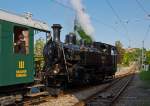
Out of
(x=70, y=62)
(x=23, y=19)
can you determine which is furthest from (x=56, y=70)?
(x=23, y=19)

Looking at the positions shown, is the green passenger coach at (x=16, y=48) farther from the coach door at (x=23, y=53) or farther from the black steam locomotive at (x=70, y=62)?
the black steam locomotive at (x=70, y=62)

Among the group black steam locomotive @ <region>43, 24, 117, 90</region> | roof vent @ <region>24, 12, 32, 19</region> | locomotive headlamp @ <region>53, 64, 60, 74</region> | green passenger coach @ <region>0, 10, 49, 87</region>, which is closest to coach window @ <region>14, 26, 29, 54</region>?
green passenger coach @ <region>0, 10, 49, 87</region>

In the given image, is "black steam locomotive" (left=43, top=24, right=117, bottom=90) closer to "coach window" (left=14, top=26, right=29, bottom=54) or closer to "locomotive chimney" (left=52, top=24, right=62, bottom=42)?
"locomotive chimney" (left=52, top=24, right=62, bottom=42)

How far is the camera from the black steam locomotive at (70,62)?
19438 mm

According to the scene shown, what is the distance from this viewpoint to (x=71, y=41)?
75.4ft

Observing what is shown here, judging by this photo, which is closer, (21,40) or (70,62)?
(21,40)

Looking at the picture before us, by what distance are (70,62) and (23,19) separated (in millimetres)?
8439

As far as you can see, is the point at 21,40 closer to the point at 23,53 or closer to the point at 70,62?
the point at 23,53

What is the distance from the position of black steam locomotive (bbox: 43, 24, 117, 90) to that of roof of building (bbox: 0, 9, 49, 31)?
2.83 meters

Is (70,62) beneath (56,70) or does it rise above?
above

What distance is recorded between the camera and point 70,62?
21.1 metres

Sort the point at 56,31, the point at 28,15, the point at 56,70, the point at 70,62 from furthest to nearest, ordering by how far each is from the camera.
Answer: the point at 70,62 → the point at 56,31 → the point at 56,70 → the point at 28,15

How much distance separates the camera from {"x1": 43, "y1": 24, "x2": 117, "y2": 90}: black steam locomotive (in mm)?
19438

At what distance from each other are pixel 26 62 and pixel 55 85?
599 centimetres
